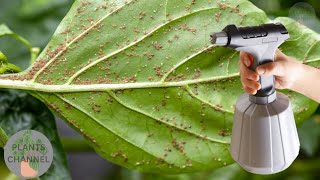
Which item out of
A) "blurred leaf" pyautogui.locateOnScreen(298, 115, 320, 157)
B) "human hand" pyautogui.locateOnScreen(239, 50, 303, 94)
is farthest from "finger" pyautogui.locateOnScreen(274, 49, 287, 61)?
"blurred leaf" pyautogui.locateOnScreen(298, 115, 320, 157)

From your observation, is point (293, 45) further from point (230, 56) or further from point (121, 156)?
point (121, 156)

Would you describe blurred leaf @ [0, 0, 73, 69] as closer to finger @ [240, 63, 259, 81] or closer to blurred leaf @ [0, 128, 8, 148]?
blurred leaf @ [0, 128, 8, 148]

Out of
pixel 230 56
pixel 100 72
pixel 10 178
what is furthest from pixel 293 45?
pixel 10 178

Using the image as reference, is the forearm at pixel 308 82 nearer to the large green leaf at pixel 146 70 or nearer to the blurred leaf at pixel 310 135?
the large green leaf at pixel 146 70

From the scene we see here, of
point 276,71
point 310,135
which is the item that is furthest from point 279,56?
point 310,135

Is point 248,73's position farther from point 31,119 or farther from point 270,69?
point 31,119

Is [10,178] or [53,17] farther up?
[53,17]
